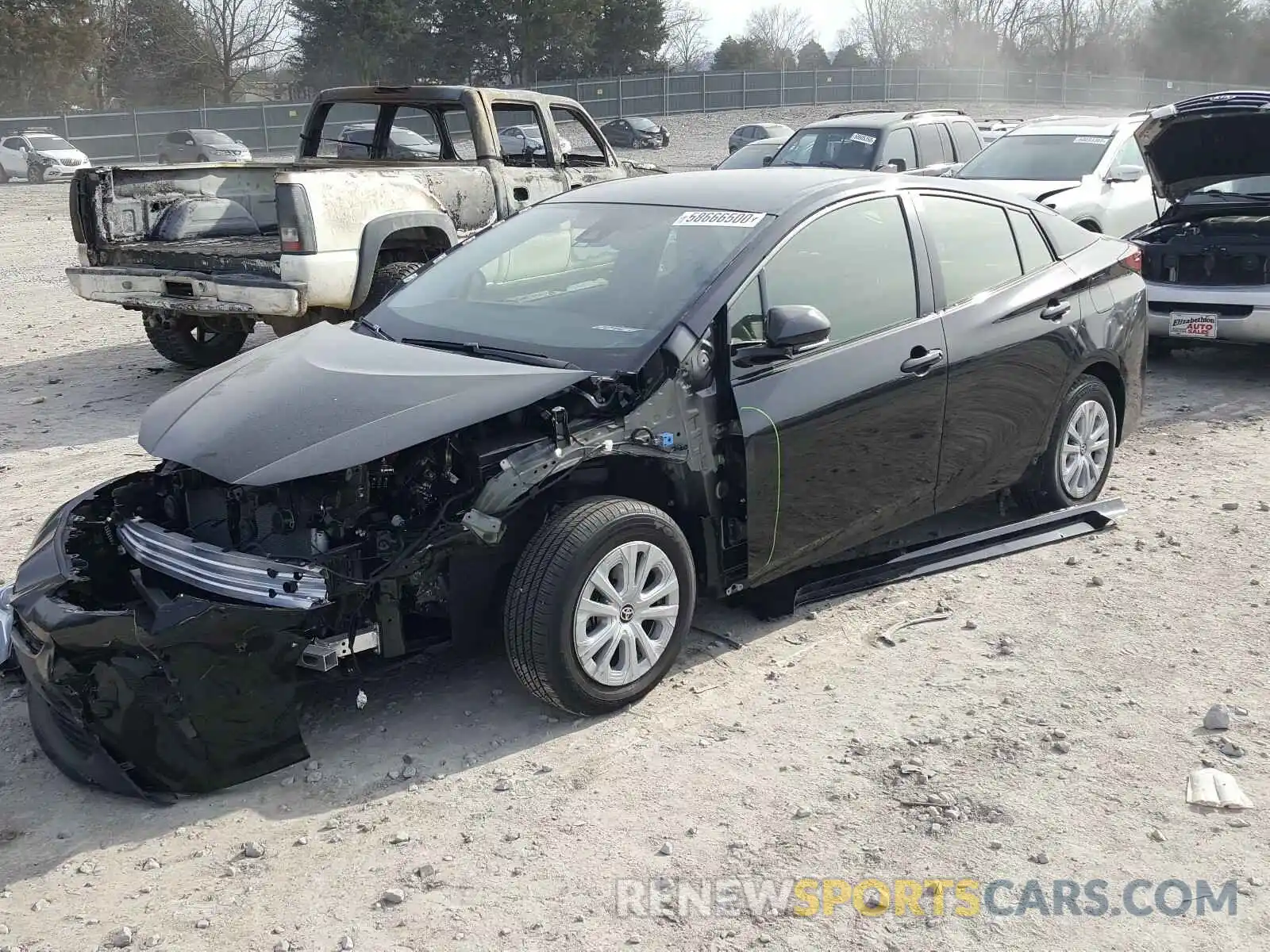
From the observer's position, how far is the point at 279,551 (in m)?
3.96

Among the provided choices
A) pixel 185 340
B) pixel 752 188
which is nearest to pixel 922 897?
pixel 752 188

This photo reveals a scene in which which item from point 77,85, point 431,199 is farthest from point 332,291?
point 77,85

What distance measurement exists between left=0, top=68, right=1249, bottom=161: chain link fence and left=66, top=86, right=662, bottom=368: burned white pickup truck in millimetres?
26154

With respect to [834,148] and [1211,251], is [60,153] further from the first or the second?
[1211,251]

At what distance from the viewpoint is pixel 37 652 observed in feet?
12.0

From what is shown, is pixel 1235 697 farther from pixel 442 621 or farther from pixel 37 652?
pixel 37 652

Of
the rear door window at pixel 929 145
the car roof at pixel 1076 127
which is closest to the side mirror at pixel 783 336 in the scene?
the car roof at pixel 1076 127

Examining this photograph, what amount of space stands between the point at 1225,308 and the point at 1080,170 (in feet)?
10.8

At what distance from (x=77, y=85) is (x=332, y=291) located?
49234mm

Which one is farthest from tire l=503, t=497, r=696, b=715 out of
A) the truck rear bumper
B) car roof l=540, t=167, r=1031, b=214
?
the truck rear bumper

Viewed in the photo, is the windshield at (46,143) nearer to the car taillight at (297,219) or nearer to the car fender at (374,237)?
Result: the car fender at (374,237)

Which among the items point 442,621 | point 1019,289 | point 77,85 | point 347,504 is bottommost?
point 442,621

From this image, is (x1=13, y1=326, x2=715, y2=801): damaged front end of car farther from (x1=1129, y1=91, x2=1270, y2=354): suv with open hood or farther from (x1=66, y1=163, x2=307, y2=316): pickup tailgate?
(x1=1129, y1=91, x2=1270, y2=354): suv with open hood

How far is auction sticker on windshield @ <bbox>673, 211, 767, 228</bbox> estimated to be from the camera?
4.68 m
